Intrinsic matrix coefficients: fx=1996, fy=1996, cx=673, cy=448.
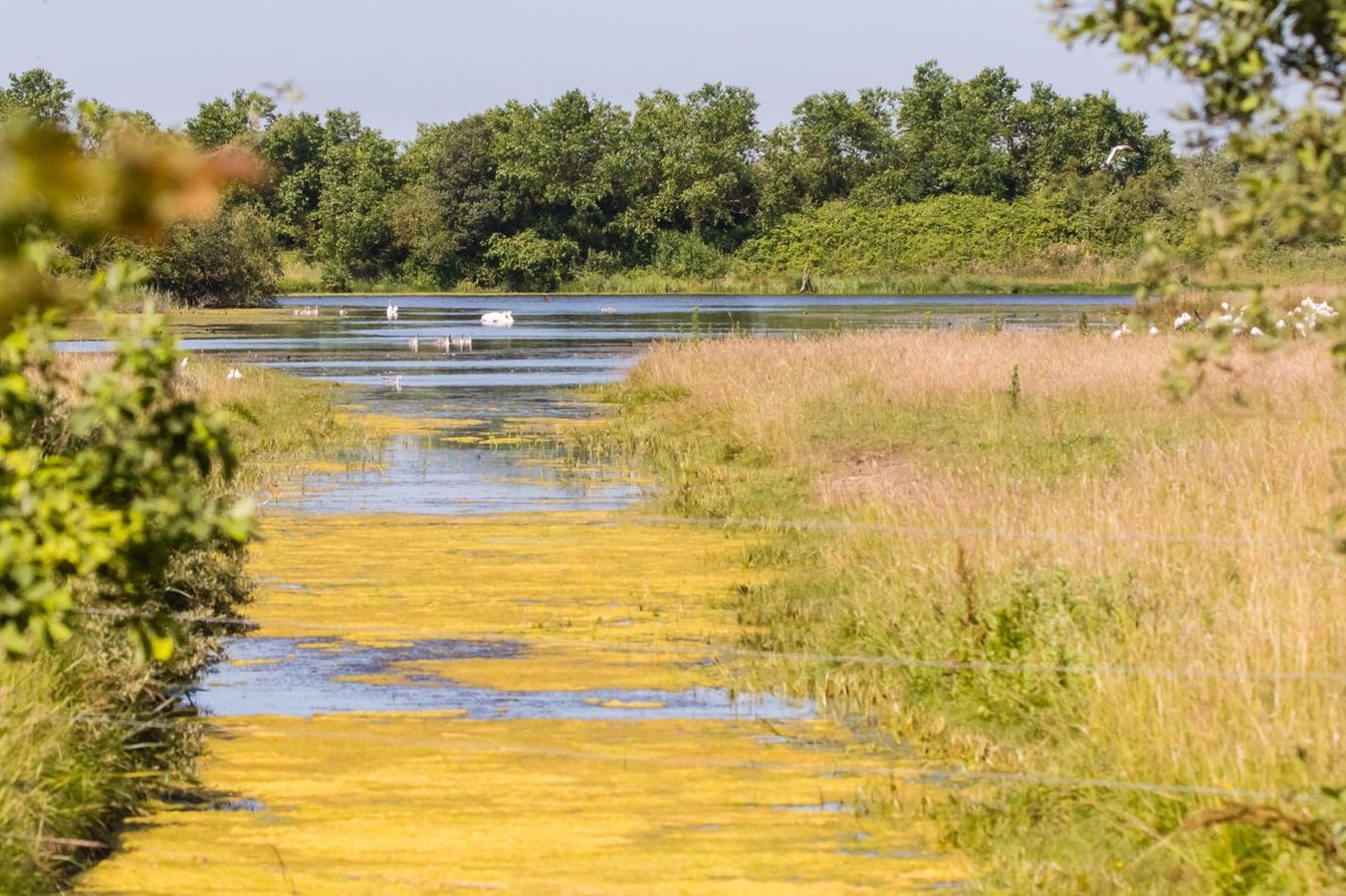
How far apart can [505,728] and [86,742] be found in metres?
2.43

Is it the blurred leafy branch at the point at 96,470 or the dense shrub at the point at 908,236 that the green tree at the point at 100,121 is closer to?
the blurred leafy branch at the point at 96,470

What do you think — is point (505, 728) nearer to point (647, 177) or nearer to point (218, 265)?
point (218, 265)

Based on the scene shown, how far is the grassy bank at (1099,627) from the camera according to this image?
730cm

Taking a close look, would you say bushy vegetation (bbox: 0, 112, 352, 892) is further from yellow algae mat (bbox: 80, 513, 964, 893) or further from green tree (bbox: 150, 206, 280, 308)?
green tree (bbox: 150, 206, 280, 308)

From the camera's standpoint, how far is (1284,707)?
773 cm

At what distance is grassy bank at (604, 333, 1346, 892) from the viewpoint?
24.0 feet

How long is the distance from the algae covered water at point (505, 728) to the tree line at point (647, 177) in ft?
313

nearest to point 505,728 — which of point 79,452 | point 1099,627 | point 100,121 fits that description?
point 1099,627

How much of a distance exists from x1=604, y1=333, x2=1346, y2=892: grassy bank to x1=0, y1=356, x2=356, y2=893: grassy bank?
349 cm

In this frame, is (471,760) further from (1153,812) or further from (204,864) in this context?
(1153,812)

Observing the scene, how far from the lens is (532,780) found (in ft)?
31.2

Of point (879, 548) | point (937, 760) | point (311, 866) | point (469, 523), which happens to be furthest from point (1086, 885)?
point (469, 523)

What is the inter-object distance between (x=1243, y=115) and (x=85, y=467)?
296 centimetres

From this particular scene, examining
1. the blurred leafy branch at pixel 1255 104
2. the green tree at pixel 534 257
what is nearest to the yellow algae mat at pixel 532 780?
the blurred leafy branch at pixel 1255 104
